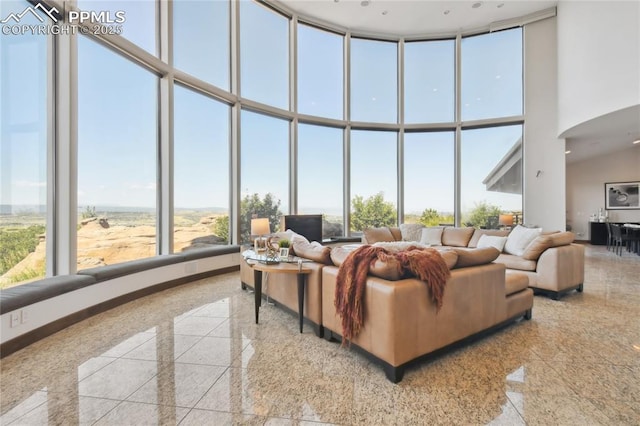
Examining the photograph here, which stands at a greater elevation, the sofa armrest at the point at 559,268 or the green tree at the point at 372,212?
the green tree at the point at 372,212

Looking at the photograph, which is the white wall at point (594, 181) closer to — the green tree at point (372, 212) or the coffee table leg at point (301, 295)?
the green tree at point (372, 212)

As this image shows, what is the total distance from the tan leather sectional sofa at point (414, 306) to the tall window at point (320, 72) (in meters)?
4.58

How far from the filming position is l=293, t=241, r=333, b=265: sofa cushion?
8.59ft

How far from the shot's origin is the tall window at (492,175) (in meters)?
6.73

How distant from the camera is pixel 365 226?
7.07 meters

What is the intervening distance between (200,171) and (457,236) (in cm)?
506

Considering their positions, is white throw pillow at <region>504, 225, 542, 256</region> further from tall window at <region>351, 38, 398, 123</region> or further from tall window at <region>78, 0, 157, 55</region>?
tall window at <region>78, 0, 157, 55</region>

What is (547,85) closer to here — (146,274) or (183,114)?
(183,114)

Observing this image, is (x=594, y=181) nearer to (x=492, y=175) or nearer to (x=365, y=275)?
(x=492, y=175)

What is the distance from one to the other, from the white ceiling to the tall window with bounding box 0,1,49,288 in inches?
180

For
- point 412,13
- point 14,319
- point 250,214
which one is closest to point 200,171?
point 250,214

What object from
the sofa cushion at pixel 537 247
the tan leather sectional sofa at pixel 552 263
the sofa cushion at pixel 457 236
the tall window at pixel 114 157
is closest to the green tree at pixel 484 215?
the sofa cushion at pixel 457 236

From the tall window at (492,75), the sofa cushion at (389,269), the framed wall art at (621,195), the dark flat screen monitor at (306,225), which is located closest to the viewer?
the sofa cushion at (389,269)

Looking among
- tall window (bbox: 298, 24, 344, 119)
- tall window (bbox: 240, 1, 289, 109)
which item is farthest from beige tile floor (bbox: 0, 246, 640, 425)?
tall window (bbox: 298, 24, 344, 119)
